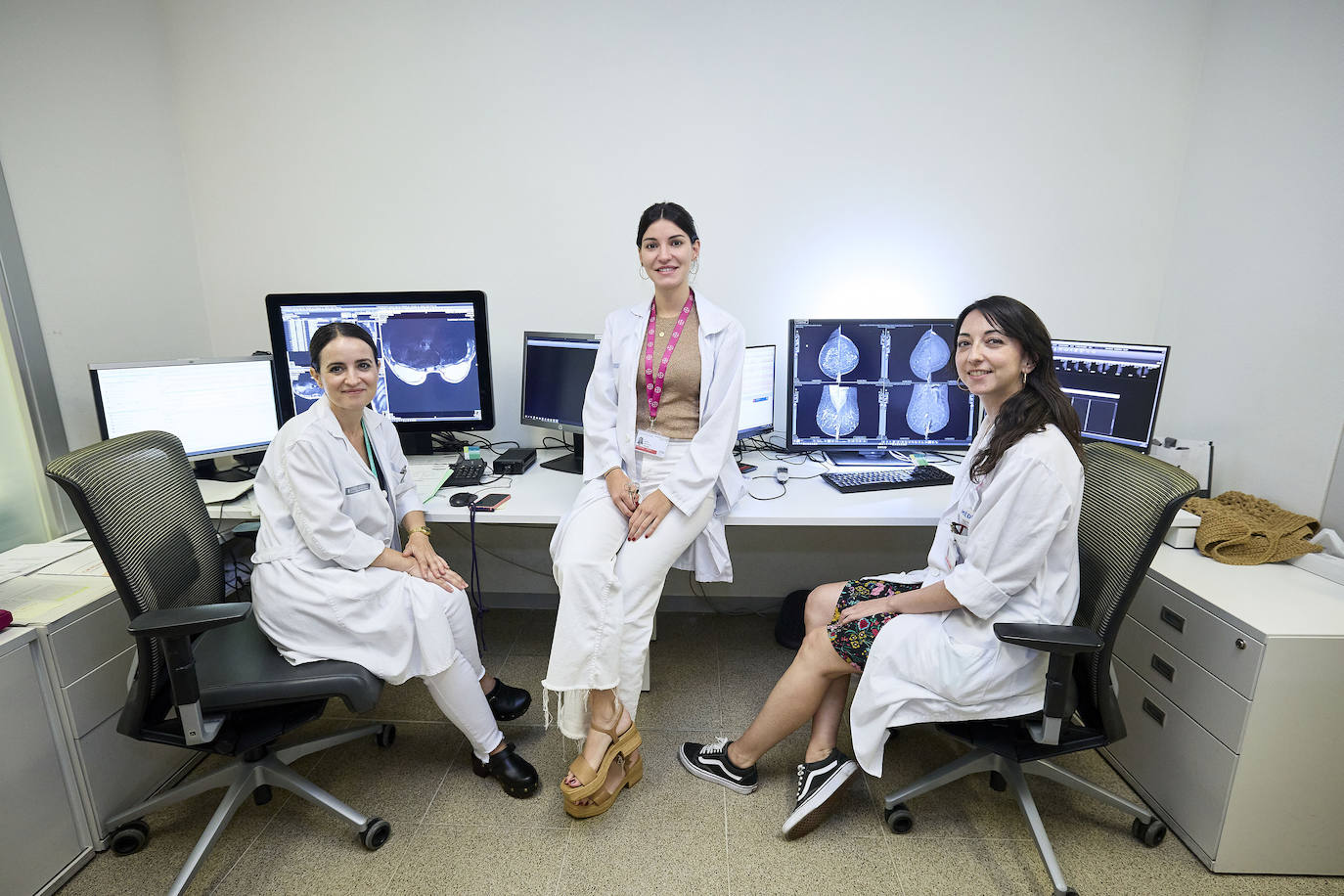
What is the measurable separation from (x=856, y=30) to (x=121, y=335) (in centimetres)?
267

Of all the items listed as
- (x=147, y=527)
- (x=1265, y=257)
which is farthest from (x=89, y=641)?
(x=1265, y=257)

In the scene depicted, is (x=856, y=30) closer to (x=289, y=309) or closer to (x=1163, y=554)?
(x=1163, y=554)

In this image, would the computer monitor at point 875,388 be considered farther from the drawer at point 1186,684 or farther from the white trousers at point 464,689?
the white trousers at point 464,689

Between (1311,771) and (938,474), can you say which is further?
(938,474)

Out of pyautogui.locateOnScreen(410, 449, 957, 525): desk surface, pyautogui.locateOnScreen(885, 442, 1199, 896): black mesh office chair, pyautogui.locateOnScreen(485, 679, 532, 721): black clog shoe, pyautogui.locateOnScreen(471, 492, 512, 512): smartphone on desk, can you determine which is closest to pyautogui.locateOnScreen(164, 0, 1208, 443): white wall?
pyautogui.locateOnScreen(410, 449, 957, 525): desk surface

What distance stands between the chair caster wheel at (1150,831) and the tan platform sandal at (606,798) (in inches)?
47.0

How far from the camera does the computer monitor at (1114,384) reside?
185 centimetres

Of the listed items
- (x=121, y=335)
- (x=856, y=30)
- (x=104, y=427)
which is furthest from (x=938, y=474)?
(x=121, y=335)

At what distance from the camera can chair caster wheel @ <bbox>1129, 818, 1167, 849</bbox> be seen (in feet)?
4.89

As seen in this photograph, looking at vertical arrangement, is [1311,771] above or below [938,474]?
below

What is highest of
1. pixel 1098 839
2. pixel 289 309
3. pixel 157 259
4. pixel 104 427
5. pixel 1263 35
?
pixel 1263 35

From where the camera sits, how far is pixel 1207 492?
204 centimetres

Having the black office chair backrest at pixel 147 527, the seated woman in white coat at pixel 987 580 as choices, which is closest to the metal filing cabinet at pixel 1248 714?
the seated woman in white coat at pixel 987 580

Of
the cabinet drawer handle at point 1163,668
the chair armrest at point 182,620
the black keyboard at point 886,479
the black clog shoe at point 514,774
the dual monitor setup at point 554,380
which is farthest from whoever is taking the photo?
the dual monitor setup at point 554,380
